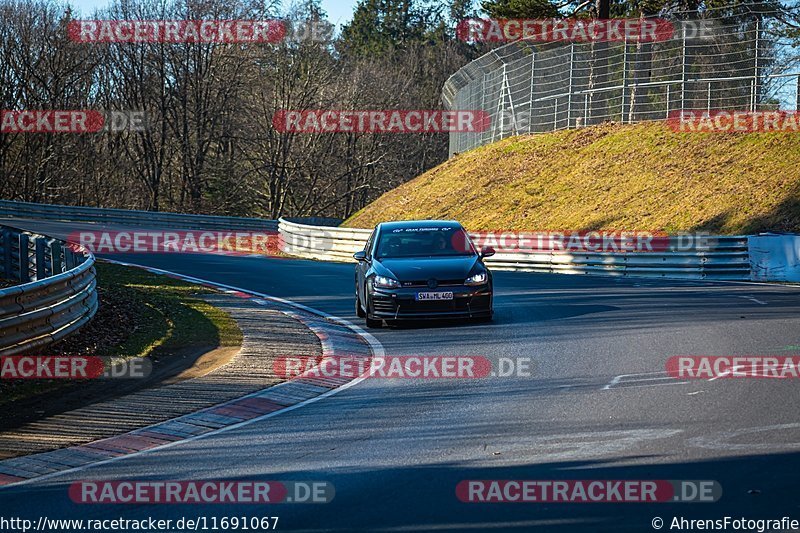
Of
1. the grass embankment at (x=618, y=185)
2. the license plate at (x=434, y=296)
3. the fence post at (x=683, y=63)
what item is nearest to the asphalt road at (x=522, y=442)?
the license plate at (x=434, y=296)

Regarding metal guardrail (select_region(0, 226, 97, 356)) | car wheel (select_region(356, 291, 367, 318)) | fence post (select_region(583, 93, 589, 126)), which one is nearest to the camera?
metal guardrail (select_region(0, 226, 97, 356))

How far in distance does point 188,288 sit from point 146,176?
44030mm

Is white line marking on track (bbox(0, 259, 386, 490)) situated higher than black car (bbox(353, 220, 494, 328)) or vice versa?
black car (bbox(353, 220, 494, 328))

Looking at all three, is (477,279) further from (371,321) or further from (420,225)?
(420,225)

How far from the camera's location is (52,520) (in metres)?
5.86

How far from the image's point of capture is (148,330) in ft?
46.9

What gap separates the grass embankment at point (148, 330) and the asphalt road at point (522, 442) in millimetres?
2577

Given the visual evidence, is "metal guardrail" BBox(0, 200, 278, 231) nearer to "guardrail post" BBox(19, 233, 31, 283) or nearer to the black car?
"guardrail post" BBox(19, 233, 31, 283)

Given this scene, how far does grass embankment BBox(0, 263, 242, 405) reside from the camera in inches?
476

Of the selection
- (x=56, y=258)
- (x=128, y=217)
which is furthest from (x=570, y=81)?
(x=56, y=258)

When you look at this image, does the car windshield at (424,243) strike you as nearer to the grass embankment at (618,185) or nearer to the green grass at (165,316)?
the green grass at (165,316)

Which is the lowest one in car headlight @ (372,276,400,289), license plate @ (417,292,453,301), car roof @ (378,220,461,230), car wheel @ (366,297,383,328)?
car wheel @ (366,297,383,328)

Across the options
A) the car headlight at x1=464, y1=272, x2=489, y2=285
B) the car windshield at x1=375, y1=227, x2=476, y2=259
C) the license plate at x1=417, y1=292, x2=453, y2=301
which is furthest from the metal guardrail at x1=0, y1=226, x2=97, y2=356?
the car headlight at x1=464, y1=272, x2=489, y2=285

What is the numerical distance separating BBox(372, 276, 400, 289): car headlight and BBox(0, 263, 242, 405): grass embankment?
2.07 m
